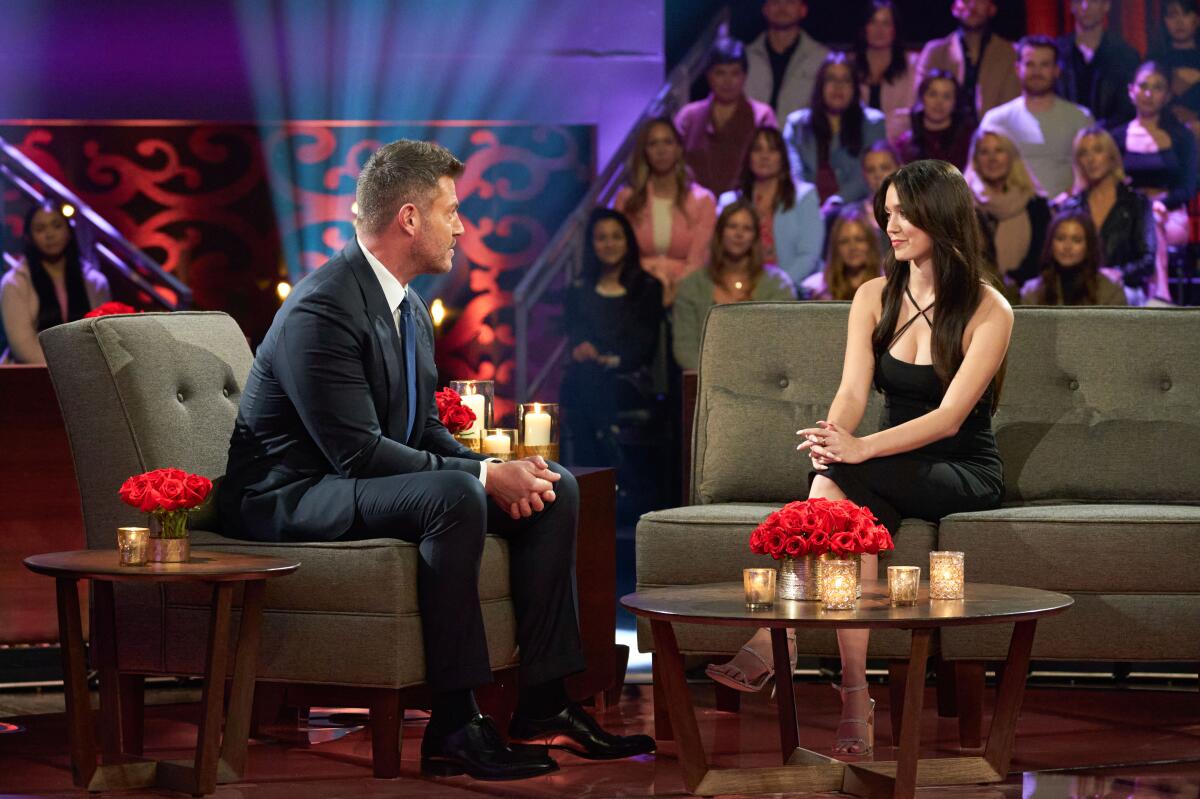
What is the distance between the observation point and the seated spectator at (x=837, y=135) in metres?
6.51

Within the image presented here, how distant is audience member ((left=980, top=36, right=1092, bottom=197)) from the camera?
21.0 ft

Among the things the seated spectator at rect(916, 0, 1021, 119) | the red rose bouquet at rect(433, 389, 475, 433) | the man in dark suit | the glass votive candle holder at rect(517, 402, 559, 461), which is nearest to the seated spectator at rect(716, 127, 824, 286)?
the seated spectator at rect(916, 0, 1021, 119)

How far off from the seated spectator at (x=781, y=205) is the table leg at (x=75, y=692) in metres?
4.08

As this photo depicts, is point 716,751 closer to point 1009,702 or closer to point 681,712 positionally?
point 681,712

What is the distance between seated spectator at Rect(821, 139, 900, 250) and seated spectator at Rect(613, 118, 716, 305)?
0.45 meters

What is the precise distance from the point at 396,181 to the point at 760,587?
1.22 metres

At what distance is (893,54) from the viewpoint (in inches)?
256

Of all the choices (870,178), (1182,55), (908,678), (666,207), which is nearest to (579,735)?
(908,678)

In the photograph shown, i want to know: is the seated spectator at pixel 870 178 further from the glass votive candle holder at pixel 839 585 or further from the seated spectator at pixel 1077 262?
the glass votive candle holder at pixel 839 585

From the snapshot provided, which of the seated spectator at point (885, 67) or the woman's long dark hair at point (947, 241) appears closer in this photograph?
the woman's long dark hair at point (947, 241)

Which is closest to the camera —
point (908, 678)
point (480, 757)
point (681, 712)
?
point (908, 678)

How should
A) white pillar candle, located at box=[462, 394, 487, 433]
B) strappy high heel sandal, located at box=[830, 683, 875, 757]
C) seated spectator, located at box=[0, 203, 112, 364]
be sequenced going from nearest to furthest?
strappy high heel sandal, located at box=[830, 683, 875, 757] → white pillar candle, located at box=[462, 394, 487, 433] → seated spectator, located at box=[0, 203, 112, 364]

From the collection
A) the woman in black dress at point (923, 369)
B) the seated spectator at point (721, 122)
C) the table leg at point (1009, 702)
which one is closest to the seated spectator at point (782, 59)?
the seated spectator at point (721, 122)

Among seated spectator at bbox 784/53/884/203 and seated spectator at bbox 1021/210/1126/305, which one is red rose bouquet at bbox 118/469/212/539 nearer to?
seated spectator at bbox 784/53/884/203
